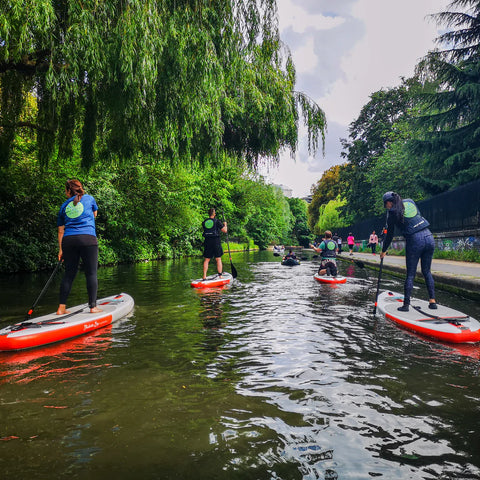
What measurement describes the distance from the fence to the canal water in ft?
37.4

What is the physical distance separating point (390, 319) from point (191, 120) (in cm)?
466

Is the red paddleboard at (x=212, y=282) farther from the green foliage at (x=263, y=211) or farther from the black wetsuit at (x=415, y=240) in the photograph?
the green foliage at (x=263, y=211)

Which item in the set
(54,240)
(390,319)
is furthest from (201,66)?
(54,240)

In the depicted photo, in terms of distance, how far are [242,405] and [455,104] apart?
19.1 metres

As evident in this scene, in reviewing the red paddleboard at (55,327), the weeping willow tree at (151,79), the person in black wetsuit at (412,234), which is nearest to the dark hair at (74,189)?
the weeping willow tree at (151,79)

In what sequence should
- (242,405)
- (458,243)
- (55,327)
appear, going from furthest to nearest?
(458,243), (55,327), (242,405)

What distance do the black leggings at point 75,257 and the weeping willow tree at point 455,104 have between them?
53.3 feet

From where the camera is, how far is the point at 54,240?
14.6m

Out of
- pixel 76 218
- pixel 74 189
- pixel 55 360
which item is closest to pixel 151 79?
pixel 74 189

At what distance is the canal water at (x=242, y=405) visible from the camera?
214cm

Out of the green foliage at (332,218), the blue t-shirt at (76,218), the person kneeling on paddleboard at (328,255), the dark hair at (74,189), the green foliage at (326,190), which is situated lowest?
the person kneeling on paddleboard at (328,255)

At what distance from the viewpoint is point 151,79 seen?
5723 millimetres

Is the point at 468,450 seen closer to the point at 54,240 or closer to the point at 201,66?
the point at 201,66

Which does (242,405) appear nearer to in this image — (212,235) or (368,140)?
(212,235)
